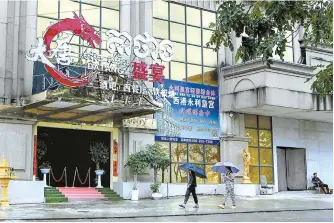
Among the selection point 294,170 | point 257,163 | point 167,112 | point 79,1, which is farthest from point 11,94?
point 294,170

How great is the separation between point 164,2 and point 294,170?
11670 mm

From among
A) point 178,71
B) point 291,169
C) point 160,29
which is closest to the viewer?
point 160,29

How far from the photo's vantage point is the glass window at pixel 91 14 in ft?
72.8

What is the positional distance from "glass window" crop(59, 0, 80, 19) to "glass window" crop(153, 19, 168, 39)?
390cm

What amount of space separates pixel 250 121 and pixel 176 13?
6.73 metres

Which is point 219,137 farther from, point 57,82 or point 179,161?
point 57,82

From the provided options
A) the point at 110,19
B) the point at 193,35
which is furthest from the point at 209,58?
the point at 110,19

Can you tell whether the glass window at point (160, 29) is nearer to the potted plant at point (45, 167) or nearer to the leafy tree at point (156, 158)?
the leafy tree at point (156, 158)

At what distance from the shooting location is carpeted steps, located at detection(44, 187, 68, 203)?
63.2 feet

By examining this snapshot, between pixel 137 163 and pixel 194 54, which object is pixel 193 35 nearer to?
pixel 194 54

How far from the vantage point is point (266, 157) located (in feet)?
88.0

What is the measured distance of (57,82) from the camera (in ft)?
61.0

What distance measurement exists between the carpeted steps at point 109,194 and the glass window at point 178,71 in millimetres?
6107

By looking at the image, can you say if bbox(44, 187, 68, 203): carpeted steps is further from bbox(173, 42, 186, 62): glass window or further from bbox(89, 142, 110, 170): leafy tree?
bbox(173, 42, 186, 62): glass window
